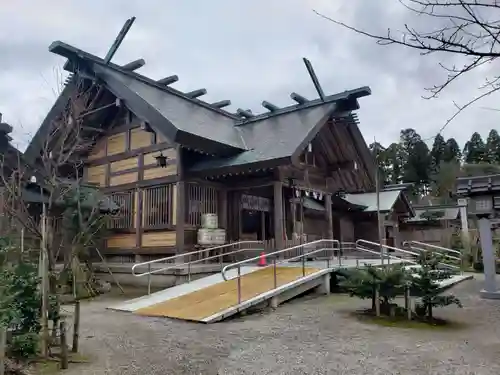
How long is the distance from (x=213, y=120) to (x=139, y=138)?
9.71ft

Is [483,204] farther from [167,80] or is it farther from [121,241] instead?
[167,80]

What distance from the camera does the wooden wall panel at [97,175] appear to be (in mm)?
14766

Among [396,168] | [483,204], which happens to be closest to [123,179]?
[483,204]

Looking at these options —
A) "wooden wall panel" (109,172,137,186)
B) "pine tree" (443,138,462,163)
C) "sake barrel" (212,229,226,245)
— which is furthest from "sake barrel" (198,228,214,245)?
"pine tree" (443,138,462,163)

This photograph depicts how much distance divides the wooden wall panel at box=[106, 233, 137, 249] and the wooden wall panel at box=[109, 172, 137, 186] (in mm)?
1773

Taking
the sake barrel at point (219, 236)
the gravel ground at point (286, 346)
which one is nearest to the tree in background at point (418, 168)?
the sake barrel at point (219, 236)

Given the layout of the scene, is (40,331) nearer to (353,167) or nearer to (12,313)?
(12,313)

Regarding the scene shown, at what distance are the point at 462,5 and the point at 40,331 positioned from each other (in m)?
4.87

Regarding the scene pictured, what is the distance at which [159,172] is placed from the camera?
1301 cm

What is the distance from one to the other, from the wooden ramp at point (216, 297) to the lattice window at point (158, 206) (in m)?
3.57

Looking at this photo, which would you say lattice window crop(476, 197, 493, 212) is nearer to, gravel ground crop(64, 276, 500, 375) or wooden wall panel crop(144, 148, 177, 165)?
gravel ground crop(64, 276, 500, 375)

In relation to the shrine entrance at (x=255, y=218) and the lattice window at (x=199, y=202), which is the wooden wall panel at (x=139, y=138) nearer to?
the lattice window at (x=199, y=202)

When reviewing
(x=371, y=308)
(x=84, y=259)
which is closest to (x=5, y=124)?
(x=84, y=259)

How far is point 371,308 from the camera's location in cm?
810
